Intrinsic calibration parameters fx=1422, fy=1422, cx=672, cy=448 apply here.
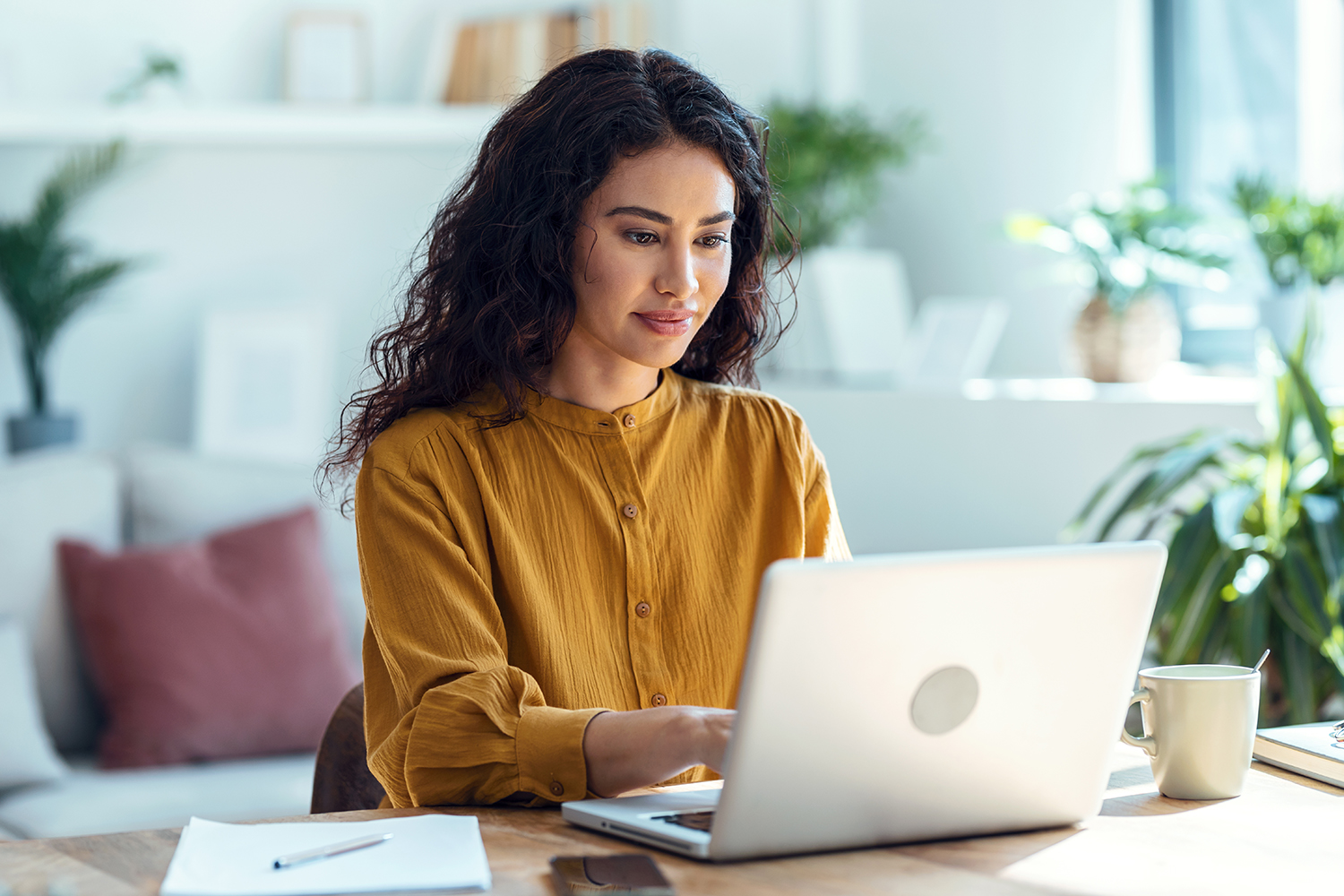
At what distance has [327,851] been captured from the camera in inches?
37.3

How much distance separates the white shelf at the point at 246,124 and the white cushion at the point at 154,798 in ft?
6.48

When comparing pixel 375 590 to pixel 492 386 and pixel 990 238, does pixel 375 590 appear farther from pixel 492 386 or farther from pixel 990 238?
pixel 990 238

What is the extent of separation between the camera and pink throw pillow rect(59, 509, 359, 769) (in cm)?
254

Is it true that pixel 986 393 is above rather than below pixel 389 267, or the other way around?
below

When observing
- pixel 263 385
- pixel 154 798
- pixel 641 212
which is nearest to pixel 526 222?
pixel 641 212

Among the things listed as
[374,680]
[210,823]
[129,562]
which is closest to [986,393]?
[129,562]

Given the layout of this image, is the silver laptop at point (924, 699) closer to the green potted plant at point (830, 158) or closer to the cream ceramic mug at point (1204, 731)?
the cream ceramic mug at point (1204, 731)

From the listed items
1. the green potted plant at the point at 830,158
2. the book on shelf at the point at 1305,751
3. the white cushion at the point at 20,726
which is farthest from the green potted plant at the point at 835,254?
the book on shelf at the point at 1305,751

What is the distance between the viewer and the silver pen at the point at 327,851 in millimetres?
925

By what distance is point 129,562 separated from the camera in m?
2.62

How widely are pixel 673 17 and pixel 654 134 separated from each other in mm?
2963

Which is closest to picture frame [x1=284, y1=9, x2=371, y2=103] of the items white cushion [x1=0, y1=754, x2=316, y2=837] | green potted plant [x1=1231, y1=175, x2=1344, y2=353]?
white cushion [x1=0, y1=754, x2=316, y2=837]

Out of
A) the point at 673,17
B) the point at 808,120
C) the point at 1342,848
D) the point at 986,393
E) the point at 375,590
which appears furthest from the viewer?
the point at 673,17

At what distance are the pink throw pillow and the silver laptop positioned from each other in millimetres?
1737
